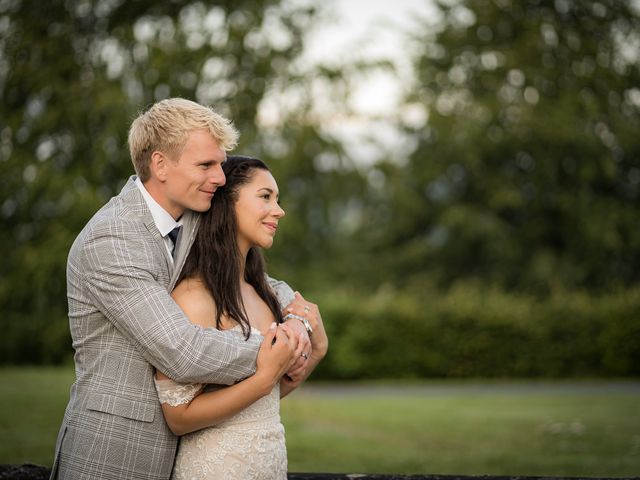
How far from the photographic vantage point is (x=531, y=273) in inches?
967

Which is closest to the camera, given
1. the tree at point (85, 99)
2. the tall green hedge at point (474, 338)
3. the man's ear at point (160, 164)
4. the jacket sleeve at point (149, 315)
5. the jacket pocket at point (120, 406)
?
the jacket sleeve at point (149, 315)

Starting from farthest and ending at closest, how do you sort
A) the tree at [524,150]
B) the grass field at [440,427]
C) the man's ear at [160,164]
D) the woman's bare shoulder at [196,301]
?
1. the tree at [524,150]
2. the grass field at [440,427]
3. the man's ear at [160,164]
4. the woman's bare shoulder at [196,301]

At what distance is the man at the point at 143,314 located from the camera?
2850 millimetres

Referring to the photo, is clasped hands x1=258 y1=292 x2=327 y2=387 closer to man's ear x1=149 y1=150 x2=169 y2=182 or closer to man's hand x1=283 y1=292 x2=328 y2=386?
man's hand x1=283 y1=292 x2=328 y2=386

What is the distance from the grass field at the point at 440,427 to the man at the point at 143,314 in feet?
Result: 16.7

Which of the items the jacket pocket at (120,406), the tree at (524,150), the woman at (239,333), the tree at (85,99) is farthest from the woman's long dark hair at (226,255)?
the tree at (524,150)

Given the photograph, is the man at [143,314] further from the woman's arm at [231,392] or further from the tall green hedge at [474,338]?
the tall green hedge at [474,338]

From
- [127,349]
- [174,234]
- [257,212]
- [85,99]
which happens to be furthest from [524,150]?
[127,349]

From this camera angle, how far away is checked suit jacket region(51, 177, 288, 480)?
9.31 feet

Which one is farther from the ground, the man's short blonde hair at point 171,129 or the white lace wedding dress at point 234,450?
the man's short blonde hair at point 171,129

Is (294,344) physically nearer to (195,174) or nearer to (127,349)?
(127,349)

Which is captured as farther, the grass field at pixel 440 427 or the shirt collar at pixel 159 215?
the grass field at pixel 440 427

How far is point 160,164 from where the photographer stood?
3.17m

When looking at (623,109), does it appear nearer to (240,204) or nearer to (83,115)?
(83,115)
